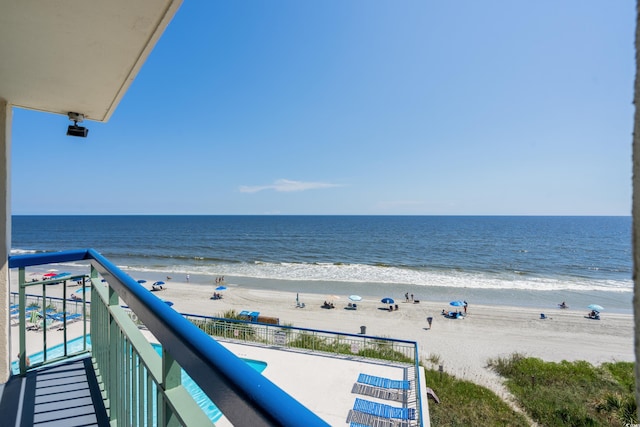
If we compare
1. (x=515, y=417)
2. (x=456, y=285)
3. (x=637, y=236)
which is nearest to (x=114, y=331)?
(x=637, y=236)

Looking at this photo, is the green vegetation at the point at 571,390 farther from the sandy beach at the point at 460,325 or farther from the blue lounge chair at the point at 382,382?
the blue lounge chair at the point at 382,382

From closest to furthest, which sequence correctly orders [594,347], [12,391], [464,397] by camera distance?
[12,391] < [464,397] < [594,347]

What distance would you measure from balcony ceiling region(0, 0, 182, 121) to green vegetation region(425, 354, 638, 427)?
877 cm

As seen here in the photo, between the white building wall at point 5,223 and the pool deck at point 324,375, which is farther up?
the white building wall at point 5,223

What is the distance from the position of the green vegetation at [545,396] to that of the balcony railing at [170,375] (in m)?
7.96

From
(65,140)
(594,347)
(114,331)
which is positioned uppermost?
(65,140)

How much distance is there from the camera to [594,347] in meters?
14.6

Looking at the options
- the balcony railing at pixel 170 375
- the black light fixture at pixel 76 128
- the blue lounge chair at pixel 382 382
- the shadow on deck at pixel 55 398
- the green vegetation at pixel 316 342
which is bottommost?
the green vegetation at pixel 316 342

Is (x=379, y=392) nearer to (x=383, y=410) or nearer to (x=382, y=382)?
(x=382, y=382)

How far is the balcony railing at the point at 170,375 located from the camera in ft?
1.93

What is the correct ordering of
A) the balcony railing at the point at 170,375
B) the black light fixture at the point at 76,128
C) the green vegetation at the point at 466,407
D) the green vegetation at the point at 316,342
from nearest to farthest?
the balcony railing at the point at 170,375 < the black light fixture at the point at 76,128 < the green vegetation at the point at 466,407 < the green vegetation at the point at 316,342

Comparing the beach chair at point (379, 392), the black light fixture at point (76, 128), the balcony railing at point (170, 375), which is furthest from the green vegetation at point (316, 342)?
the balcony railing at point (170, 375)

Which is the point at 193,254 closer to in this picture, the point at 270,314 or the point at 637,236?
the point at 270,314

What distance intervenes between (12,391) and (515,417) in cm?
997
